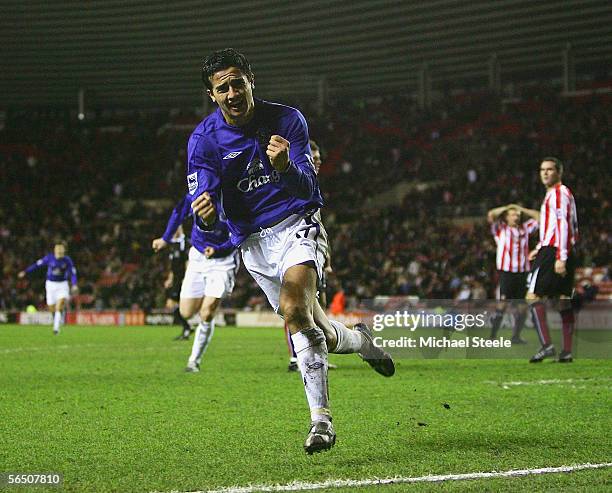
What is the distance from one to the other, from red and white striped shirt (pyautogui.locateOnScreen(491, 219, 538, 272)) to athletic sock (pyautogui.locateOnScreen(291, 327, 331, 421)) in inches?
343

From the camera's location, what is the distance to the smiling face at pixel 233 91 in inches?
205

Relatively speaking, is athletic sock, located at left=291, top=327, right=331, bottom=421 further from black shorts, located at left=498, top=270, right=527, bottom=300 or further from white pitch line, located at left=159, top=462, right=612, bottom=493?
black shorts, located at left=498, top=270, right=527, bottom=300

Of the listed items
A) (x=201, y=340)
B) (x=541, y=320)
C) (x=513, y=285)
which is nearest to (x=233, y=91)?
(x=201, y=340)

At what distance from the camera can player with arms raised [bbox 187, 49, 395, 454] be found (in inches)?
201

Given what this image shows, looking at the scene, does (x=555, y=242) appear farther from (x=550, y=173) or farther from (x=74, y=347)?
(x=74, y=347)

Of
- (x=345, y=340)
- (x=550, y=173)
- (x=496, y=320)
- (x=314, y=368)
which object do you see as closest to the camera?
(x=314, y=368)

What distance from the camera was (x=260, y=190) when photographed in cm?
546

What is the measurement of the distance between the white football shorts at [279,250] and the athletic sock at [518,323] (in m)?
7.38

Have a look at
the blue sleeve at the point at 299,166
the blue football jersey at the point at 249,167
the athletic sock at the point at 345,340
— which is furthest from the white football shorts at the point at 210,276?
the blue sleeve at the point at 299,166

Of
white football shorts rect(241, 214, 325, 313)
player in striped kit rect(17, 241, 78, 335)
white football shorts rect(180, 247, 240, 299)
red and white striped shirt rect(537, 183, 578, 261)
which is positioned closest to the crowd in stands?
player in striped kit rect(17, 241, 78, 335)

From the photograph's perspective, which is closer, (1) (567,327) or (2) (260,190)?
(2) (260,190)

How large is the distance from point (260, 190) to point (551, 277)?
19.0 ft

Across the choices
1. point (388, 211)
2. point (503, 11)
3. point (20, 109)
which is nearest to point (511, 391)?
point (388, 211)

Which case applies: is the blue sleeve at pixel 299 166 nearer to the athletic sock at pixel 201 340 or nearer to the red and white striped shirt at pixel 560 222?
the athletic sock at pixel 201 340
